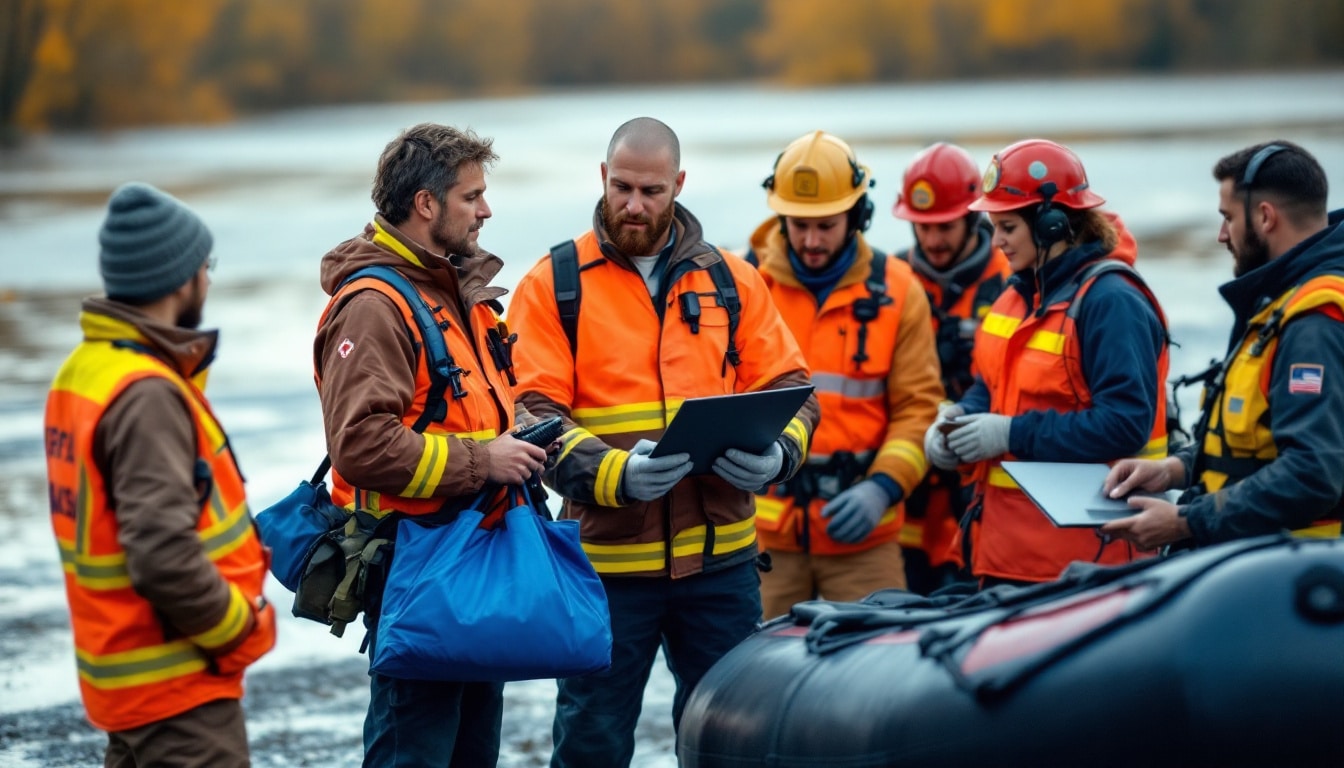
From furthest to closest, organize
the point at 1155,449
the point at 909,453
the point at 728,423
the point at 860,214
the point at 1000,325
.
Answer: the point at 860,214, the point at 909,453, the point at 1000,325, the point at 1155,449, the point at 728,423

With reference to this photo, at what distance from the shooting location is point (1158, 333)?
14.4ft

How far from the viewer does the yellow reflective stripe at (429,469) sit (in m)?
3.63

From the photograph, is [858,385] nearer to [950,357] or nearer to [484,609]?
[950,357]

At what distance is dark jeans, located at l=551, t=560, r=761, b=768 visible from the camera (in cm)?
433

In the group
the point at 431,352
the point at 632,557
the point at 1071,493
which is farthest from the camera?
the point at 632,557

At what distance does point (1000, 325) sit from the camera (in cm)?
467

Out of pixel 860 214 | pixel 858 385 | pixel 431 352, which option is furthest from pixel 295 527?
pixel 860 214

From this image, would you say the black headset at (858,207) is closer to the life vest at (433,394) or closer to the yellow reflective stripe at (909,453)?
the yellow reflective stripe at (909,453)

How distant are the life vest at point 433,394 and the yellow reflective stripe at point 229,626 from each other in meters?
0.58

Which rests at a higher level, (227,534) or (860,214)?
(860,214)

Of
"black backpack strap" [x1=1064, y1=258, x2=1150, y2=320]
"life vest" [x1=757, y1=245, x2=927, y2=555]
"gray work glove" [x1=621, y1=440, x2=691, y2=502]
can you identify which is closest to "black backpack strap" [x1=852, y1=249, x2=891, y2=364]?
"life vest" [x1=757, y1=245, x2=927, y2=555]

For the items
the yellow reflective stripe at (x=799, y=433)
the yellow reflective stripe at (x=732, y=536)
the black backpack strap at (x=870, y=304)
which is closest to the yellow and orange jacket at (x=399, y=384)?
the yellow reflective stripe at (x=732, y=536)

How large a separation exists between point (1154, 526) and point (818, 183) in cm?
174

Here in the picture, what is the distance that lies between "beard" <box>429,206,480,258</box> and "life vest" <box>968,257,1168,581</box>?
1.67 meters
